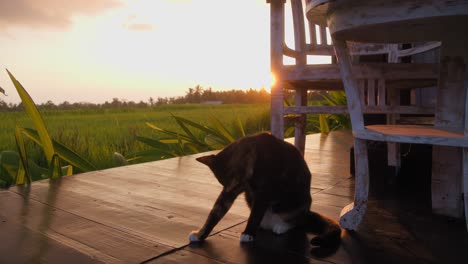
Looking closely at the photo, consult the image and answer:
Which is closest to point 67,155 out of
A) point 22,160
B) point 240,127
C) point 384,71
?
point 22,160

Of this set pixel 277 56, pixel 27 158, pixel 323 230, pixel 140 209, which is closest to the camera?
pixel 323 230

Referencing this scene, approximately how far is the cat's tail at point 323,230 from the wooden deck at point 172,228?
0.10 ft

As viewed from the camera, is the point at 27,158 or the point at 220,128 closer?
the point at 27,158

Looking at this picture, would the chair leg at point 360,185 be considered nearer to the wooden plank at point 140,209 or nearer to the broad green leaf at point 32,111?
the wooden plank at point 140,209

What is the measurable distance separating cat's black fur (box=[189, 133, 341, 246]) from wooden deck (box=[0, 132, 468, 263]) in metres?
0.05

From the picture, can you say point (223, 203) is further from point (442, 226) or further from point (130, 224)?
point (442, 226)

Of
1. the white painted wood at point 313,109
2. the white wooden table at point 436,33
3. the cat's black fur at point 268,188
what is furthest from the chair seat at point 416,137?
the white painted wood at point 313,109

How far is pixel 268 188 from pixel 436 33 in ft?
2.37

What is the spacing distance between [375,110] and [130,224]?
1.17m

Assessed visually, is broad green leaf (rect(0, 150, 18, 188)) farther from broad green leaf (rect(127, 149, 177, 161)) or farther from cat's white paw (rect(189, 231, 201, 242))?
cat's white paw (rect(189, 231, 201, 242))

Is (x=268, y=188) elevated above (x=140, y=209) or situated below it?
above

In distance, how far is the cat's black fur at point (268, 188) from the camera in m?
1.21

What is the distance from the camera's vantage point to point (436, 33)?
122cm

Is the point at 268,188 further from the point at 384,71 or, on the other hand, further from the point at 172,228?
the point at 384,71
